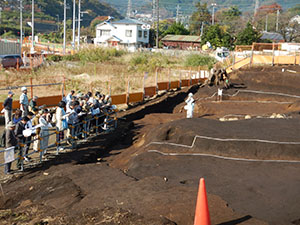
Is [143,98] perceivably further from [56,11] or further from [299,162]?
[56,11]

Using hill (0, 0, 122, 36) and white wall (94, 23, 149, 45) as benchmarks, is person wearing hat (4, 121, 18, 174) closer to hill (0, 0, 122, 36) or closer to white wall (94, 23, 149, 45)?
white wall (94, 23, 149, 45)

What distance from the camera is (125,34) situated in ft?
259

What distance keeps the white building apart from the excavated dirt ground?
6231 centimetres

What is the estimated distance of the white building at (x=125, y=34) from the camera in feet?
254

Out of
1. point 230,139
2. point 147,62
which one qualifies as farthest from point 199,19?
point 230,139

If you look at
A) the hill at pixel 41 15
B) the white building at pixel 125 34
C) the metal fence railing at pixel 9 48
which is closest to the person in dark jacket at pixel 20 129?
the metal fence railing at pixel 9 48

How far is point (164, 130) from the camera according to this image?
44.9ft

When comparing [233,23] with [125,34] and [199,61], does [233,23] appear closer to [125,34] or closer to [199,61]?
[125,34]

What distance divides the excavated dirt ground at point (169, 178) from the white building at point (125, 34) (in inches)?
2453

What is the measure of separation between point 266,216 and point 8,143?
7073mm

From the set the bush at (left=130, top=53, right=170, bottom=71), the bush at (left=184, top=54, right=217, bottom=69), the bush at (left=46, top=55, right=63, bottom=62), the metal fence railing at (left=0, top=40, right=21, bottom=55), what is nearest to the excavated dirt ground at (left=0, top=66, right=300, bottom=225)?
the bush at (left=130, top=53, right=170, bottom=71)

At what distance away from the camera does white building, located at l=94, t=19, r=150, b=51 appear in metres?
77.6

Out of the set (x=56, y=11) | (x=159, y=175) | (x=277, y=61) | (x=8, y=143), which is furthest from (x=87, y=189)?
(x=56, y=11)

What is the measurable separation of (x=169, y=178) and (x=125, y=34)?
71.3 m
